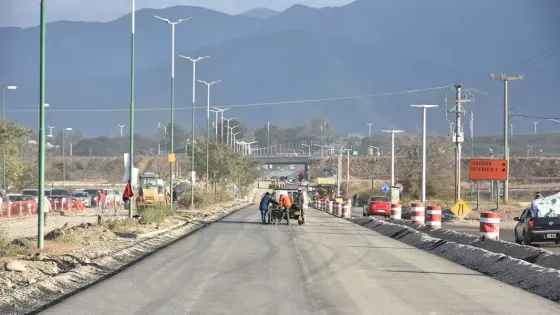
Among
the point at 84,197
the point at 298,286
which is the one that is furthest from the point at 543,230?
the point at 84,197

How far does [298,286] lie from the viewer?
1639 centimetres

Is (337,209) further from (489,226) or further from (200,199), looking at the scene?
(489,226)

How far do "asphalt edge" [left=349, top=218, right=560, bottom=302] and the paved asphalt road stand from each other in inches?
18.3

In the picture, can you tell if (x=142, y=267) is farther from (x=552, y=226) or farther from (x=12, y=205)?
(x=12, y=205)

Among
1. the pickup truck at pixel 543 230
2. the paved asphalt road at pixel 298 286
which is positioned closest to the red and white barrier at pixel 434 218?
the pickup truck at pixel 543 230

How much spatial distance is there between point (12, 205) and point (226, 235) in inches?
936

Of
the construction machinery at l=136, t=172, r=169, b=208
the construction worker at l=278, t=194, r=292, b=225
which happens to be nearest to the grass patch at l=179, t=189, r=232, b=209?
the construction machinery at l=136, t=172, r=169, b=208

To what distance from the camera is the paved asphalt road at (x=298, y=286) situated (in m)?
13.6

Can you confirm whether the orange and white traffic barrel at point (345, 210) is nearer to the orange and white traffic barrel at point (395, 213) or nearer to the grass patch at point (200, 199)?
the grass patch at point (200, 199)

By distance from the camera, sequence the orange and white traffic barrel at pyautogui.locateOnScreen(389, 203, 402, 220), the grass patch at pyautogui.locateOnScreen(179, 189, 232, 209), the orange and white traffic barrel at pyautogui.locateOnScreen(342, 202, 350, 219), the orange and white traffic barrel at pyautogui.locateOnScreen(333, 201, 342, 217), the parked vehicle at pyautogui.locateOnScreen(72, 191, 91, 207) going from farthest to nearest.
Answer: the parked vehicle at pyautogui.locateOnScreen(72, 191, 91, 207), the grass patch at pyautogui.locateOnScreen(179, 189, 232, 209), the orange and white traffic barrel at pyautogui.locateOnScreen(333, 201, 342, 217), the orange and white traffic barrel at pyautogui.locateOnScreen(342, 202, 350, 219), the orange and white traffic barrel at pyautogui.locateOnScreen(389, 203, 402, 220)

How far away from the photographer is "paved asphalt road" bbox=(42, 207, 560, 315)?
44.8ft

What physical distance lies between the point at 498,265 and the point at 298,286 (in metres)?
6.57

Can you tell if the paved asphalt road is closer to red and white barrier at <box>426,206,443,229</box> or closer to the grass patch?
red and white barrier at <box>426,206,443,229</box>

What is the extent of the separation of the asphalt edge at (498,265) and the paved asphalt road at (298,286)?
1.53 ft
